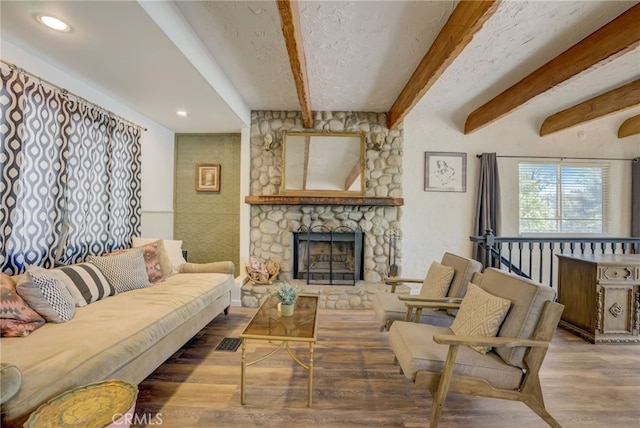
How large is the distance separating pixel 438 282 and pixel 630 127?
14.0 feet

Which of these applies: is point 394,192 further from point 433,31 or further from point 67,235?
point 67,235

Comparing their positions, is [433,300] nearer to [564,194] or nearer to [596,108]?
[596,108]

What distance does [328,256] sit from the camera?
14.4 ft

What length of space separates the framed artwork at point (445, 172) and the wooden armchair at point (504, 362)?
2874 mm

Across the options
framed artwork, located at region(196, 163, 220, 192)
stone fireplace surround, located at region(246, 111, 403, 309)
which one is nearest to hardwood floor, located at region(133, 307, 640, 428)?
stone fireplace surround, located at region(246, 111, 403, 309)

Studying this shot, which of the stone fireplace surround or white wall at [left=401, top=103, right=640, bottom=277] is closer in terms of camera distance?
the stone fireplace surround

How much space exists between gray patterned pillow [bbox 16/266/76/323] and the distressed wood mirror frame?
2.62 metres

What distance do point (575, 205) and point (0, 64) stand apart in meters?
6.75

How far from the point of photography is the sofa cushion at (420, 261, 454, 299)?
2.55m

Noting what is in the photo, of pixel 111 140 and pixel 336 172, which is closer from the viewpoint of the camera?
pixel 111 140

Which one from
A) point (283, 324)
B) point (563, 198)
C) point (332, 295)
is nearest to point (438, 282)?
point (283, 324)

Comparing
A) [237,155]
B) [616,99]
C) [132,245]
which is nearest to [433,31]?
[616,99]

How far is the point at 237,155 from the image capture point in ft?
14.8

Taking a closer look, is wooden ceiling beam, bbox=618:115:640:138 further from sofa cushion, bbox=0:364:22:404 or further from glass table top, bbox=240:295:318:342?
sofa cushion, bbox=0:364:22:404
